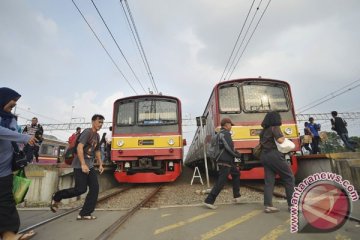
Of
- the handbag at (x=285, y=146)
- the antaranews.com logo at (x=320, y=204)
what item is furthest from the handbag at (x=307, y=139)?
the handbag at (x=285, y=146)

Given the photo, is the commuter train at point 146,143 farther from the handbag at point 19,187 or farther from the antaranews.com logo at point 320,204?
the handbag at point 19,187

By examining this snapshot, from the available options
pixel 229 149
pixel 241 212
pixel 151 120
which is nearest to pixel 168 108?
pixel 151 120

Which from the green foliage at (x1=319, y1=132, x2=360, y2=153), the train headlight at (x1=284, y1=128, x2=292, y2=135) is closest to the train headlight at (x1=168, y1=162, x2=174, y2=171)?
the train headlight at (x1=284, y1=128, x2=292, y2=135)

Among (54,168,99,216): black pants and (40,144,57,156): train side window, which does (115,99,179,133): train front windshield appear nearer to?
(54,168,99,216): black pants

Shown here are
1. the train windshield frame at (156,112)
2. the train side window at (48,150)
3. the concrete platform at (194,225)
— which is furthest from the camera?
the train side window at (48,150)

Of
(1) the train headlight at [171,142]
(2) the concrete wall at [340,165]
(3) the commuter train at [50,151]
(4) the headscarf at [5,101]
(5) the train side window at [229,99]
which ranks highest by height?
(5) the train side window at [229,99]

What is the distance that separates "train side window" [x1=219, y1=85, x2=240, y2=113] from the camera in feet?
28.1

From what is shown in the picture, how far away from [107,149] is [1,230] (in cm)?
1031

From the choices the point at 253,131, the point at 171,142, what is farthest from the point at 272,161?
the point at 171,142

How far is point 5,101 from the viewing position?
3.12 m

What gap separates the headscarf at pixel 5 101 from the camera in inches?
122

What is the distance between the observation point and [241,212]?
464 cm

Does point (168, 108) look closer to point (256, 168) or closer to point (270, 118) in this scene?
point (256, 168)

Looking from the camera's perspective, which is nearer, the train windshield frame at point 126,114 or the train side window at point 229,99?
the train side window at point 229,99
